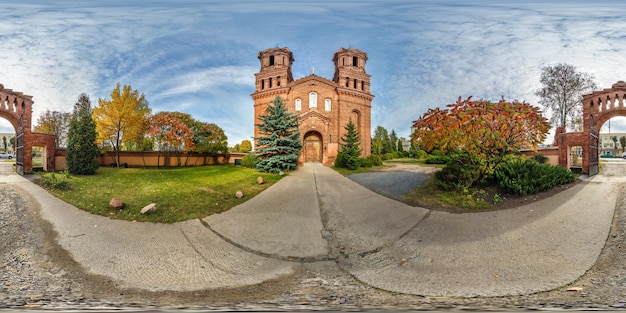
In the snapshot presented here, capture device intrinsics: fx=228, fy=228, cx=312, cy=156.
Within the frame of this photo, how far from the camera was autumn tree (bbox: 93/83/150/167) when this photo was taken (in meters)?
4.16

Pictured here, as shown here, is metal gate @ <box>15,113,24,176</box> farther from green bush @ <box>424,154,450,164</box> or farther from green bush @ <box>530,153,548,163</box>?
green bush @ <box>530,153,548,163</box>

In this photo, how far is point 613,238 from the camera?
9.75 ft

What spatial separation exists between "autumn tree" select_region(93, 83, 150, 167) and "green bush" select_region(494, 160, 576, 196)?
6641 millimetres

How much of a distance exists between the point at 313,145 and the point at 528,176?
35.3ft

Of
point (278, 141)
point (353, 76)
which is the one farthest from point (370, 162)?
point (353, 76)

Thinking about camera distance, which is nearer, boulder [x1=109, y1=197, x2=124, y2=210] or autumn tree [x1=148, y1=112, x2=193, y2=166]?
boulder [x1=109, y1=197, x2=124, y2=210]

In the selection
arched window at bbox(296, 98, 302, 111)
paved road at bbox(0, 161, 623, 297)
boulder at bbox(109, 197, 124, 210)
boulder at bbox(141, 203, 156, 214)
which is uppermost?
arched window at bbox(296, 98, 302, 111)

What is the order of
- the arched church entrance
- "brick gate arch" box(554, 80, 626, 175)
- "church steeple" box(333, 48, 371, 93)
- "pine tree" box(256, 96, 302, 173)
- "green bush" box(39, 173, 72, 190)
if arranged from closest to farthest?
1. "brick gate arch" box(554, 80, 626, 175)
2. "green bush" box(39, 173, 72, 190)
3. "pine tree" box(256, 96, 302, 173)
4. the arched church entrance
5. "church steeple" box(333, 48, 371, 93)

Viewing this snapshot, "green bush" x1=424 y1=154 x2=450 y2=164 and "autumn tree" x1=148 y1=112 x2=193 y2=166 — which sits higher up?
"autumn tree" x1=148 y1=112 x2=193 y2=166

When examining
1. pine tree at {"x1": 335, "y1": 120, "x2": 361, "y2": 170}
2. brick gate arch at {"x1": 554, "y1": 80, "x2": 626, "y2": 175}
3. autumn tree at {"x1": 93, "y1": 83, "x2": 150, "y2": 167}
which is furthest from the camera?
pine tree at {"x1": 335, "y1": 120, "x2": 361, "y2": 170}

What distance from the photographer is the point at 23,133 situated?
152 inches

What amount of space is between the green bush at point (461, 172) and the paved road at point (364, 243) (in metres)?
0.83

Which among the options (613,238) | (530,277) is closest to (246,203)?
(530,277)

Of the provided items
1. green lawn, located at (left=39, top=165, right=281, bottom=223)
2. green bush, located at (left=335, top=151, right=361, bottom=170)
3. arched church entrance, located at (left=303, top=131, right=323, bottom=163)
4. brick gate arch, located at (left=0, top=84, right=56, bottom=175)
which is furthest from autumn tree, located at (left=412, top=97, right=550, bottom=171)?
arched church entrance, located at (left=303, top=131, right=323, bottom=163)
